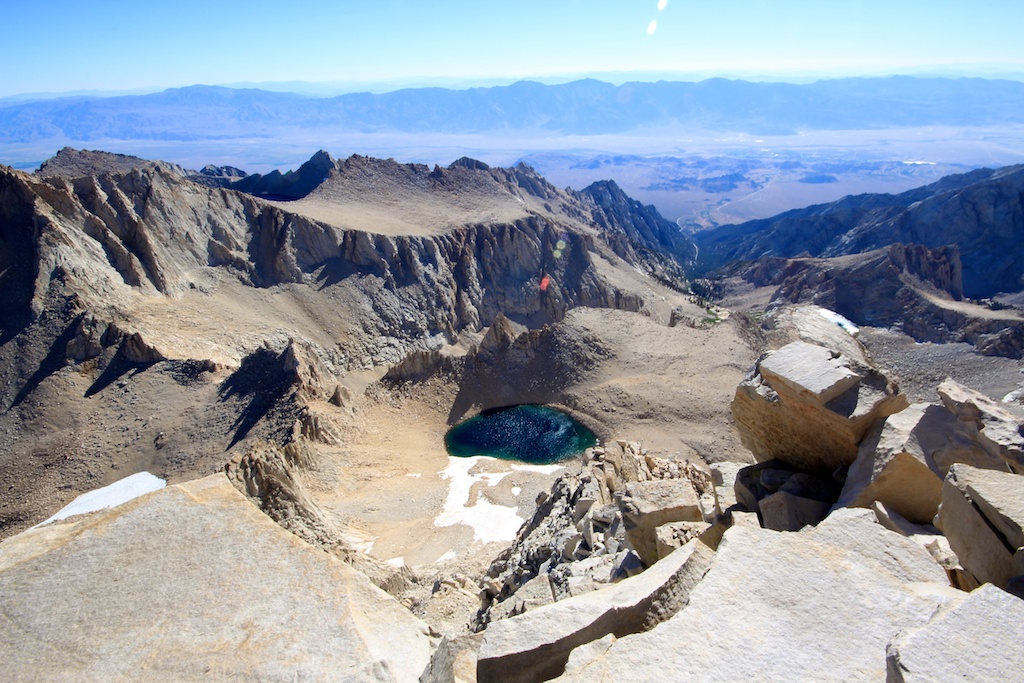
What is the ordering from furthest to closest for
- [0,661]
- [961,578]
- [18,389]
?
[18,389] → [0,661] → [961,578]

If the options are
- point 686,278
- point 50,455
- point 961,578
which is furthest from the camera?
point 686,278

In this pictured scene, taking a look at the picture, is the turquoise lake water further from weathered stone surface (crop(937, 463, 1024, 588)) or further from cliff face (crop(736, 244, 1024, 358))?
cliff face (crop(736, 244, 1024, 358))

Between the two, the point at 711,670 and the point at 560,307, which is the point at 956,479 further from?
the point at 560,307

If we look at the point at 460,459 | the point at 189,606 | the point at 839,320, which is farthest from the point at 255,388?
the point at 839,320

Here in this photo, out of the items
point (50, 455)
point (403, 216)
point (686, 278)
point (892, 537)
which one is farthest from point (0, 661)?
point (686, 278)

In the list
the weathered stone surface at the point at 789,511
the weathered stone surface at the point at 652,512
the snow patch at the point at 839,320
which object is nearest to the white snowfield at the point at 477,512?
the weathered stone surface at the point at 652,512

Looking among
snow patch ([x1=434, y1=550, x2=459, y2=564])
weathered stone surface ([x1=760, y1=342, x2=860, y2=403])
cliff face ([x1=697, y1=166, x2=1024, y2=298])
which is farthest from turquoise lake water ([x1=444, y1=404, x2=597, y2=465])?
cliff face ([x1=697, y1=166, x2=1024, y2=298])

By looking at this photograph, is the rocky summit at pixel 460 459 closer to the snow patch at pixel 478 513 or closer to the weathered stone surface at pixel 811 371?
the weathered stone surface at pixel 811 371
